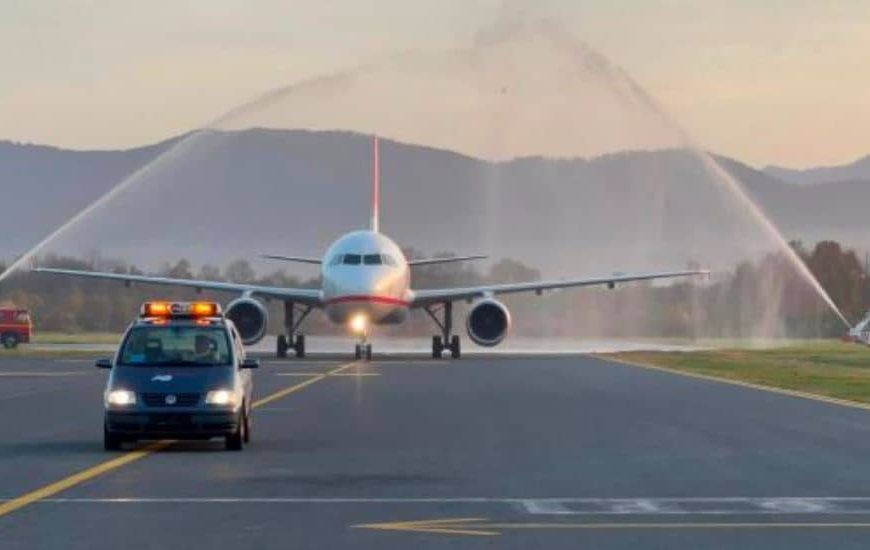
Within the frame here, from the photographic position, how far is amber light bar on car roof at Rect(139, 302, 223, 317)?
29417 millimetres

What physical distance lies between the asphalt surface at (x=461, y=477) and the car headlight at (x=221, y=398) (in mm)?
657

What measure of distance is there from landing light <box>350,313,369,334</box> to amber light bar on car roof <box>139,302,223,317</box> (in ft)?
134

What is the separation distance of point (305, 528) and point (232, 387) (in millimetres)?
9401

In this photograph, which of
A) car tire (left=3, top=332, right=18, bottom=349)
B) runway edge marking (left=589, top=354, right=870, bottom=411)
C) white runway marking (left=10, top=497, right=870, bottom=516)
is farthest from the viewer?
car tire (left=3, top=332, right=18, bottom=349)

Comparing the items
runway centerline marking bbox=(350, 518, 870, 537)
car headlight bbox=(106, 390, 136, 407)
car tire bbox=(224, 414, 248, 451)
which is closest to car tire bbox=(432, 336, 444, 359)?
car tire bbox=(224, 414, 248, 451)

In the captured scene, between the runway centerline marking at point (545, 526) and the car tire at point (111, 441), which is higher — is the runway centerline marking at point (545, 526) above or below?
below

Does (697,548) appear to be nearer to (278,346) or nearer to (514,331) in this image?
(278,346)

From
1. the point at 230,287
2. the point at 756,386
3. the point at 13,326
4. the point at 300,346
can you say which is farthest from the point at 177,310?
the point at 13,326

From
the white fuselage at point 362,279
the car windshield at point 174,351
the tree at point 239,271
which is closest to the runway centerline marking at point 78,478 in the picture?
the car windshield at point 174,351

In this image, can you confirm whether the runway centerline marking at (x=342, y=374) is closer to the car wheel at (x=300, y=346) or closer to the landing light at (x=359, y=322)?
the landing light at (x=359, y=322)

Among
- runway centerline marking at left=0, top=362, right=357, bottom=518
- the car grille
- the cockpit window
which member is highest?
the cockpit window

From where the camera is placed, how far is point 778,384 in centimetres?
5103

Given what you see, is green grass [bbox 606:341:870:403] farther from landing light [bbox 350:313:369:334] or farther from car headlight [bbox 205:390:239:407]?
car headlight [bbox 205:390:239:407]

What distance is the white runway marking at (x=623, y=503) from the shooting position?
64.1ft
